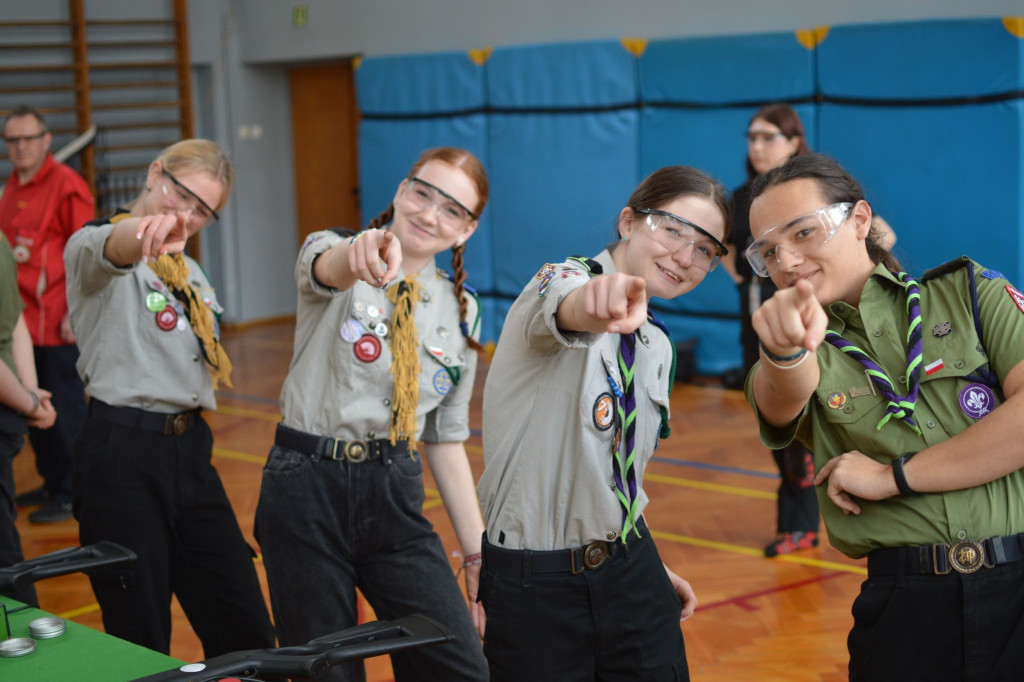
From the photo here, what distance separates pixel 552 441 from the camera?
2.11 metres

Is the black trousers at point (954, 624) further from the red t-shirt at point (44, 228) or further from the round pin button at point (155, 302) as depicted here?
the red t-shirt at point (44, 228)

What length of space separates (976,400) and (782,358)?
47 centimetres

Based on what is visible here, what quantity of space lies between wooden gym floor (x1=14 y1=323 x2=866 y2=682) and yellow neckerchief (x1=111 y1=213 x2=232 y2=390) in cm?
122

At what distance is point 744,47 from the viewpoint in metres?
A: 7.85

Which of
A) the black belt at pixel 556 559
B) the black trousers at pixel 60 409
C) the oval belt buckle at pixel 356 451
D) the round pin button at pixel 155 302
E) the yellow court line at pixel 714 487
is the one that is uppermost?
the round pin button at pixel 155 302

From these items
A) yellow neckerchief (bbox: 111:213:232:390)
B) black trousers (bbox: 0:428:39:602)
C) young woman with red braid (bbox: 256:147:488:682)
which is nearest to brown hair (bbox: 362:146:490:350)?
young woman with red braid (bbox: 256:147:488:682)

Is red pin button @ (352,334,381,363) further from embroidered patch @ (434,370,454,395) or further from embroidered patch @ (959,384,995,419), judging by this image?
embroidered patch @ (959,384,995,419)

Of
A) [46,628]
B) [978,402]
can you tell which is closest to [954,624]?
[978,402]

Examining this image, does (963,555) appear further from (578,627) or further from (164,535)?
(164,535)

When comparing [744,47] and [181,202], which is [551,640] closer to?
[181,202]

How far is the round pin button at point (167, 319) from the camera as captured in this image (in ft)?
10.1

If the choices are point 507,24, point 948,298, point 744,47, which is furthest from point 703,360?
point 948,298

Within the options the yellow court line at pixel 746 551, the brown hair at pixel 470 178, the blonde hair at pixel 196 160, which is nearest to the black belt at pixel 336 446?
the brown hair at pixel 470 178

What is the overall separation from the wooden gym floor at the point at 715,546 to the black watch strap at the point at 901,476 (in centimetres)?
180
